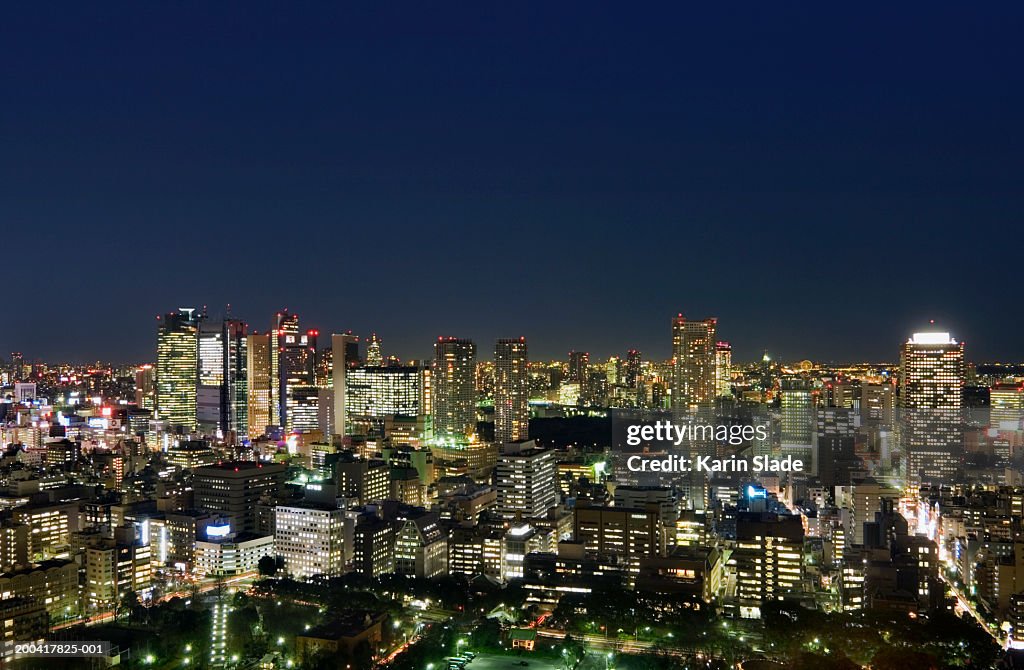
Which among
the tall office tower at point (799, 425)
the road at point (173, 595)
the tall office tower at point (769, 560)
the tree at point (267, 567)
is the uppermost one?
the tall office tower at point (799, 425)

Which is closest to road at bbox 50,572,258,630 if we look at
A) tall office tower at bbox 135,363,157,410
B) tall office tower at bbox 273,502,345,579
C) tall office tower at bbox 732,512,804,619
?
tall office tower at bbox 273,502,345,579

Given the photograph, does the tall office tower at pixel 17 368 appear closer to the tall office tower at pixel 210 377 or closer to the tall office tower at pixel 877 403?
the tall office tower at pixel 210 377

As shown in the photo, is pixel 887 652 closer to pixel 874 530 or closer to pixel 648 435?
pixel 874 530

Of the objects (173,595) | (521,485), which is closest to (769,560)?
(521,485)

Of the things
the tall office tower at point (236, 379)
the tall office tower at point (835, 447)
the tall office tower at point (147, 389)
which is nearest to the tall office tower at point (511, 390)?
the tall office tower at point (236, 379)

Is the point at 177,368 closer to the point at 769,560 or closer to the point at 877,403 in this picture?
the point at 877,403
